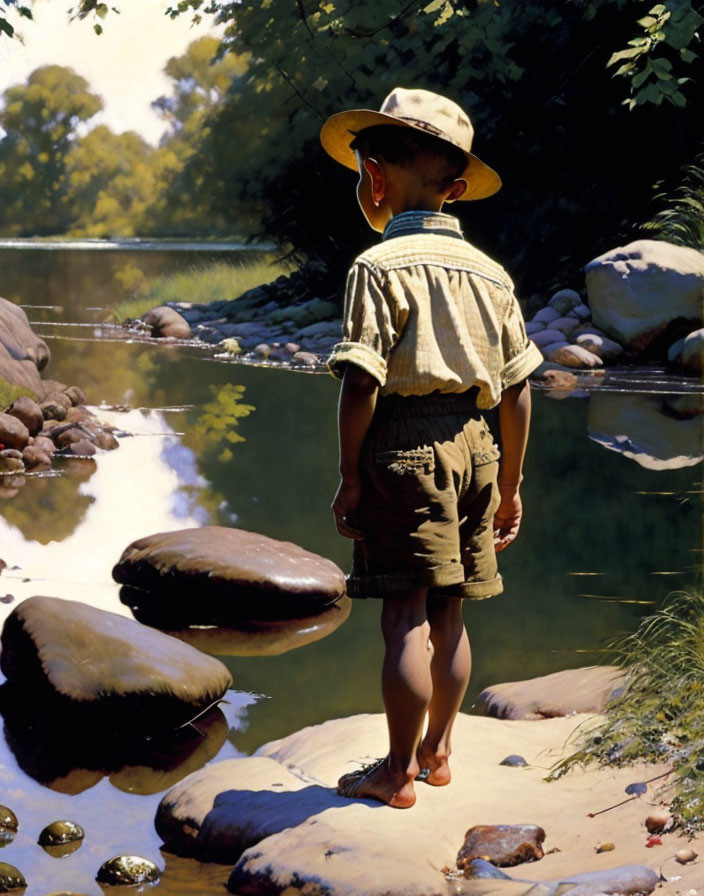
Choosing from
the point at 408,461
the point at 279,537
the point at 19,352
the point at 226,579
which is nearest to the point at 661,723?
the point at 408,461

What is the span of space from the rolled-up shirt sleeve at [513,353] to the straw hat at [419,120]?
0.94 ft

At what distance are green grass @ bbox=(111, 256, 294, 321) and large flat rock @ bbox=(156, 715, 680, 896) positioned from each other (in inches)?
518

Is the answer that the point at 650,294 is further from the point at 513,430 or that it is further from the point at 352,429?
the point at 352,429

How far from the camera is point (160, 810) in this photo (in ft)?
9.53

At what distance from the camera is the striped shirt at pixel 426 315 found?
2.62 m

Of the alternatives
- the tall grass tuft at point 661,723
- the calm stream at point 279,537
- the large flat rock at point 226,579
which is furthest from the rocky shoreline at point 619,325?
the tall grass tuft at point 661,723

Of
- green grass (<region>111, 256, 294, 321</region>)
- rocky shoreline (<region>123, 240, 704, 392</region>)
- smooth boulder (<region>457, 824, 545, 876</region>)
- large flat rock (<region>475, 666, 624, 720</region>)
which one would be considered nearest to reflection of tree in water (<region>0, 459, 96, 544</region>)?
large flat rock (<region>475, 666, 624, 720</region>)

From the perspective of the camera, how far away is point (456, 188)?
2852mm

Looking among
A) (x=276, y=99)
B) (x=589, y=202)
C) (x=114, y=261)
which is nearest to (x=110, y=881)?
(x=589, y=202)

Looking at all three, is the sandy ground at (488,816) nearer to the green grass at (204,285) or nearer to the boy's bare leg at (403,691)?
the boy's bare leg at (403,691)

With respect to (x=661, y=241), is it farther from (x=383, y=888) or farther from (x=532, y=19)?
(x=383, y=888)

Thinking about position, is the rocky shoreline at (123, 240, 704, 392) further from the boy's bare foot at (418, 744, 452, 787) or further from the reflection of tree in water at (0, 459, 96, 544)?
the boy's bare foot at (418, 744, 452, 787)

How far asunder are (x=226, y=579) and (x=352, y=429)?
1.98 m

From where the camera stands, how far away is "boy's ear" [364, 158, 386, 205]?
2.77 meters
